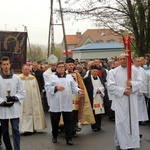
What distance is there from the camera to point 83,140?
822 centimetres

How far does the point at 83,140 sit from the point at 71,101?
41.2 inches

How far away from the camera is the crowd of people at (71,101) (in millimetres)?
6496

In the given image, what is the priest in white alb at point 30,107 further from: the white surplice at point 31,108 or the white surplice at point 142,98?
the white surplice at point 142,98

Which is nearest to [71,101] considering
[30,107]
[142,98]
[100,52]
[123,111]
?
[123,111]

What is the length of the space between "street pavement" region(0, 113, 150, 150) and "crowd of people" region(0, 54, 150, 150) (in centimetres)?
19

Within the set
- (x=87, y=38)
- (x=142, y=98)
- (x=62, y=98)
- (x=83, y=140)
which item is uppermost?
(x=87, y=38)

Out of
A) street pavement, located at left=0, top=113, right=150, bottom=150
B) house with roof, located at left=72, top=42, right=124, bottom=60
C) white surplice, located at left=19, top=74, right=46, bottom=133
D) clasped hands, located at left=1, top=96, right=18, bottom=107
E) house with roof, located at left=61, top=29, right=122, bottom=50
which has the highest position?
house with roof, located at left=61, top=29, right=122, bottom=50

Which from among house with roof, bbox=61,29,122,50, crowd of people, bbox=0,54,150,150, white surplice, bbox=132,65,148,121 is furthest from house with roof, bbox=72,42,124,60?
house with roof, bbox=61,29,122,50

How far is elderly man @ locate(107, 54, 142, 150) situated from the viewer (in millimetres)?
6770

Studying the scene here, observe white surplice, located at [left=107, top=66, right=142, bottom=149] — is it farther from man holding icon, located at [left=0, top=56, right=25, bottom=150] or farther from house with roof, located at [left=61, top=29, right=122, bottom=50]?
house with roof, located at [left=61, top=29, right=122, bottom=50]

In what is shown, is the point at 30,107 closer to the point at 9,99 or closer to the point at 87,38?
the point at 9,99

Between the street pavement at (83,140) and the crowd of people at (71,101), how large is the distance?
0.63 feet

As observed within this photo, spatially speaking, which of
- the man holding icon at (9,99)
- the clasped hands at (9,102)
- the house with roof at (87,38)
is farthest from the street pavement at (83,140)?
the house with roof at (87,38)

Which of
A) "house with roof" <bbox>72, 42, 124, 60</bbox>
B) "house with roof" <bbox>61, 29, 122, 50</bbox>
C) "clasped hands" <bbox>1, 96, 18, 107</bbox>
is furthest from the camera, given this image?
"house with roof" <bbox>61, 29, 122, 50</bbox>
